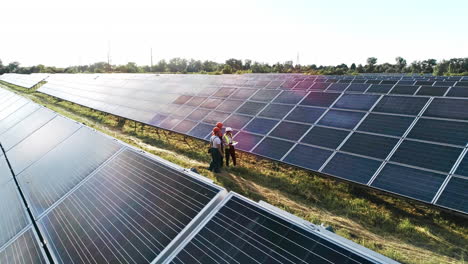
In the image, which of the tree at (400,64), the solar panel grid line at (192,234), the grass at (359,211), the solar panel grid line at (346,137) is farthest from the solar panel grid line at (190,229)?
the tree at (400,64)

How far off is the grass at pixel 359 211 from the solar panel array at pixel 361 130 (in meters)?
0.83

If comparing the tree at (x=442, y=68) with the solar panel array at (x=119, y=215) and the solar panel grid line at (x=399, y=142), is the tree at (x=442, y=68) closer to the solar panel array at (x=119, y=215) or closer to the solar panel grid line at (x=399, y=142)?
the solar panel grid line at (x=399, y=142)

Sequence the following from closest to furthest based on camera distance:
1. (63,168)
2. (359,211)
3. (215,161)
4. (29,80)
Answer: (63,168)
(359,211)
(215,161)
(29,80)

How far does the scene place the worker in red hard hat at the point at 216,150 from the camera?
35.7 feet

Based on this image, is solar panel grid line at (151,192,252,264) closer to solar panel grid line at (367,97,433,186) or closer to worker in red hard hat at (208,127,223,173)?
solar panel grid line at (367,97,433,186)

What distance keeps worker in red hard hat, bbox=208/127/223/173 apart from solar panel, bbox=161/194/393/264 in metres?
7.02

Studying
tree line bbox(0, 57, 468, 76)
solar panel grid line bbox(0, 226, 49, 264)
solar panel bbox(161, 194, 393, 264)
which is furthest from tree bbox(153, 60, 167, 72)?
solar panel bbox(161, 194, 393, 264)

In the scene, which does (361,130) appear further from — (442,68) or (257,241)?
(442,68)

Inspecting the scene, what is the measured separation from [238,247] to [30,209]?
15.3ft

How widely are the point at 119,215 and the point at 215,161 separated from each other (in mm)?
6924

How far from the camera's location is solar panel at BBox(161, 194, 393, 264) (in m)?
2.94

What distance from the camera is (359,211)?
27.0ft

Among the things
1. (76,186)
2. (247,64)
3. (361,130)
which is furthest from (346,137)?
(247,64)

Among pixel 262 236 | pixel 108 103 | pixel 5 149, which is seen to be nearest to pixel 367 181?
pixel 262 236
